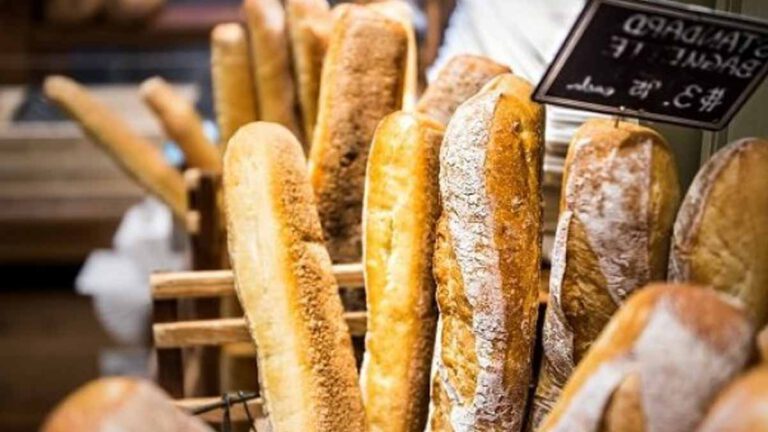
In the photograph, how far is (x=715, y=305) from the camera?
54cm

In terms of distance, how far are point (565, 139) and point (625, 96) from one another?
32cm

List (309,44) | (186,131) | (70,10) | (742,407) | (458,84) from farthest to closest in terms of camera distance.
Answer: (70,10) → (186,131) → (309,44) → (458,84) → (742,407)

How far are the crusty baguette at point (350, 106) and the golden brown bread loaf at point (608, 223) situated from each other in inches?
15.2

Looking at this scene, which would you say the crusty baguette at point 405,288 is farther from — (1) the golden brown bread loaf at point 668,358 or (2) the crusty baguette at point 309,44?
(2) the crusty baguette at point 309,44

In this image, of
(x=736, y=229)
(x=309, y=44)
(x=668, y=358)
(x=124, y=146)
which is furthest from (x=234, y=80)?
(x=668, y=358)

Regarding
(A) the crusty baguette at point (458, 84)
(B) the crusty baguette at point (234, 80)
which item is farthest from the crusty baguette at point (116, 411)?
(B) the crusty baguette at point (234, 80)

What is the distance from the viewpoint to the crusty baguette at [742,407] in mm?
462

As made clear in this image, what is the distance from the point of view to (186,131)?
1789 millimetres

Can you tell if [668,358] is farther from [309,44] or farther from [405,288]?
[309,44]

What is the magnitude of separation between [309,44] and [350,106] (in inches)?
10.7

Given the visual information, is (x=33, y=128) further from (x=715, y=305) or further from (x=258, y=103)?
(x=715, y=305)

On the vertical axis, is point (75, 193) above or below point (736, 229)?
below

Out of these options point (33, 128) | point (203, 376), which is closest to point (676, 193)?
point (203, 376)

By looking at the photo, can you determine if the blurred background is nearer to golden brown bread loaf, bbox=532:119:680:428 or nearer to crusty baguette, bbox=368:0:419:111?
crusty baguette, bbox=368:0:419:111
